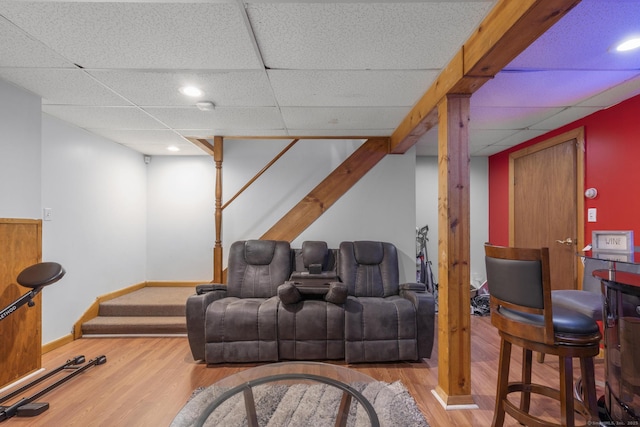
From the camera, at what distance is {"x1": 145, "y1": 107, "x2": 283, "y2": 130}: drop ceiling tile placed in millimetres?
2912

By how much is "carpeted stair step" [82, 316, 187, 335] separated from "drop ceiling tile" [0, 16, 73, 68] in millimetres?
2650

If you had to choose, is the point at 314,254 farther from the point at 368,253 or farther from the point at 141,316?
the point at 141,316

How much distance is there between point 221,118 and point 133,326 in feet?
8.34

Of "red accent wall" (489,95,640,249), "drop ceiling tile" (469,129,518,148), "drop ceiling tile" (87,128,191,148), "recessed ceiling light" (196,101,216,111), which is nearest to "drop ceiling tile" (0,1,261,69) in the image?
"recessed ceiling light" (196,101,216,111)

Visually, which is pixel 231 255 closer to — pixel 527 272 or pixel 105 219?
pixel 105 219

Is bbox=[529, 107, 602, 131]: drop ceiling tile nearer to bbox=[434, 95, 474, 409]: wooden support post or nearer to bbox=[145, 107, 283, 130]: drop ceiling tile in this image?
bbox=[434, 95, 474, 409]: wooden support post

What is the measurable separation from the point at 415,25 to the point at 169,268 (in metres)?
4.43

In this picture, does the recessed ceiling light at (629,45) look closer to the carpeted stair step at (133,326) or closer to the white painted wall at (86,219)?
the carpeted stair step at (133,326)

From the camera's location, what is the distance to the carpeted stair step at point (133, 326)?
11.2 ft

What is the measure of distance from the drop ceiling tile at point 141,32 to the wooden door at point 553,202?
3531 millimetres

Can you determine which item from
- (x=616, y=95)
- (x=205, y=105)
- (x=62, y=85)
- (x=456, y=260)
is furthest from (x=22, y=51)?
(x=616, y=95)

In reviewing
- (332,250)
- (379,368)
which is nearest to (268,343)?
(379,368)

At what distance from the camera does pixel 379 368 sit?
107 inches

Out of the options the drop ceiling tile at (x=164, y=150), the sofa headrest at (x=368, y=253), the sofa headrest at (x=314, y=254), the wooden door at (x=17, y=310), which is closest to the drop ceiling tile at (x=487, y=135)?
the sofa headrest at (x=368, y=253)
